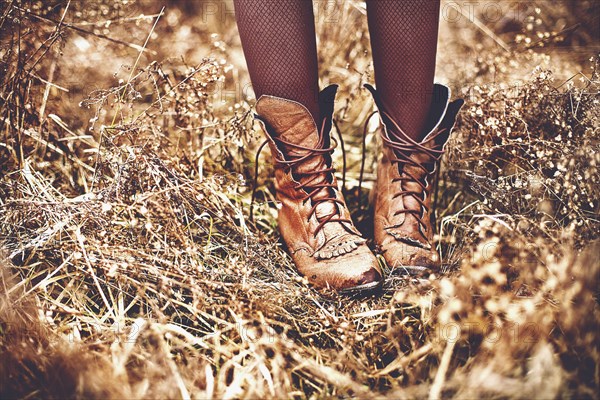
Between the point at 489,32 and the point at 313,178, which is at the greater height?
the point at 489,32

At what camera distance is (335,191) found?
136 centimetres

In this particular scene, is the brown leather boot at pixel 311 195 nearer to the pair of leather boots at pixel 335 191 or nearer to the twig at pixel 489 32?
the pair of leather boots at pixel 335 191

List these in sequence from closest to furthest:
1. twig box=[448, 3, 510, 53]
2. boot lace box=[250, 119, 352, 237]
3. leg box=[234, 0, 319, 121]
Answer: leg box=[234, 0, 319, 121] < boot lace box=[250, 119, 352, 237] < twig box=[448, 3, 510, 53]

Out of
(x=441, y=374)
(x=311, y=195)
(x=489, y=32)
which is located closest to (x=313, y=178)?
(x=311, y=195)

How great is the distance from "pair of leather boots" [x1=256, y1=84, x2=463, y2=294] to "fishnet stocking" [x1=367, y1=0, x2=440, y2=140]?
38 millimetres

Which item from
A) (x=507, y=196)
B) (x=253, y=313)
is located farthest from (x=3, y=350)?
(x=507, y=196)

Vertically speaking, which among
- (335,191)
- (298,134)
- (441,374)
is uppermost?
(298,134)

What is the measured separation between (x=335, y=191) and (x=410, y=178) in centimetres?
22

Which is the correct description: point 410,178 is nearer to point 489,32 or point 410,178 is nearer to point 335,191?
point 335,191

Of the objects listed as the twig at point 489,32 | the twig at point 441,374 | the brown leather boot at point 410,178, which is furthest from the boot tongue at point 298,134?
the twig at point 489,32

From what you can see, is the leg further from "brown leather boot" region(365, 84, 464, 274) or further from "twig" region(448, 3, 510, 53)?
"twig" region(448, 3, 510, 53)

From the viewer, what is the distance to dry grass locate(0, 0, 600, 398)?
901 millimetres

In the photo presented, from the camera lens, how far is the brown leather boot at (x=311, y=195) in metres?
1.25

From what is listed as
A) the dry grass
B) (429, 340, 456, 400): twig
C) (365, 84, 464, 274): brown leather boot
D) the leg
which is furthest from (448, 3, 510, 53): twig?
(429, 340, 456, 400): twig
